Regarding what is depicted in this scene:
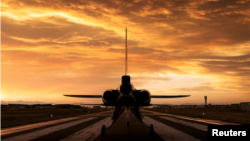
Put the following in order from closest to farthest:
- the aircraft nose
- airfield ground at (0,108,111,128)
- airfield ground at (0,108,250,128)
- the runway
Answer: the aircraft nose < the runway < airfield ground at (0,108,111,128) < airfield ground at (0,108,250,128)

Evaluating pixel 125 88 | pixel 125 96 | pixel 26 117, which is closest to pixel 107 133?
pixel 125 96

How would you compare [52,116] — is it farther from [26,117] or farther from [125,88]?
[125,88]

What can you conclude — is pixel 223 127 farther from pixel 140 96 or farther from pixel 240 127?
pixel 140 96

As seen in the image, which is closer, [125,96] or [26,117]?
[125,96]

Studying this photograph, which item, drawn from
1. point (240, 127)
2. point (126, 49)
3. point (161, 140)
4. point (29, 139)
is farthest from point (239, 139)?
point (29, 139)

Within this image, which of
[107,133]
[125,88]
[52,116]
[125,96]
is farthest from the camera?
[52,116]

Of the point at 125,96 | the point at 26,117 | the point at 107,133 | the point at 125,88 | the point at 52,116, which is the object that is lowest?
the point at 26,117

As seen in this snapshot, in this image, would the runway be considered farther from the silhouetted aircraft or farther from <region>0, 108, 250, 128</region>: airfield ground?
<region>0, 108, 250, 128</region>: airfield ground

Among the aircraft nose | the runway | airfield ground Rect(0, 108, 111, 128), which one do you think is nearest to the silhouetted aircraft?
the aircraft nose

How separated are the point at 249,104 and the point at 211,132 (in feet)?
221

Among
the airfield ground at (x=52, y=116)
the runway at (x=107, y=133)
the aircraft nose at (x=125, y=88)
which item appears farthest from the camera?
the airfield ground at (x=52, y=116)

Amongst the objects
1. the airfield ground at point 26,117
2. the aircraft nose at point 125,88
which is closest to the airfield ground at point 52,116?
the airfield ground at point 26,117

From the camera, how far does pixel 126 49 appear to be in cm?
1448

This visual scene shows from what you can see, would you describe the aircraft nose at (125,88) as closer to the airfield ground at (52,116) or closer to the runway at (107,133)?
the runway at (107,133)
